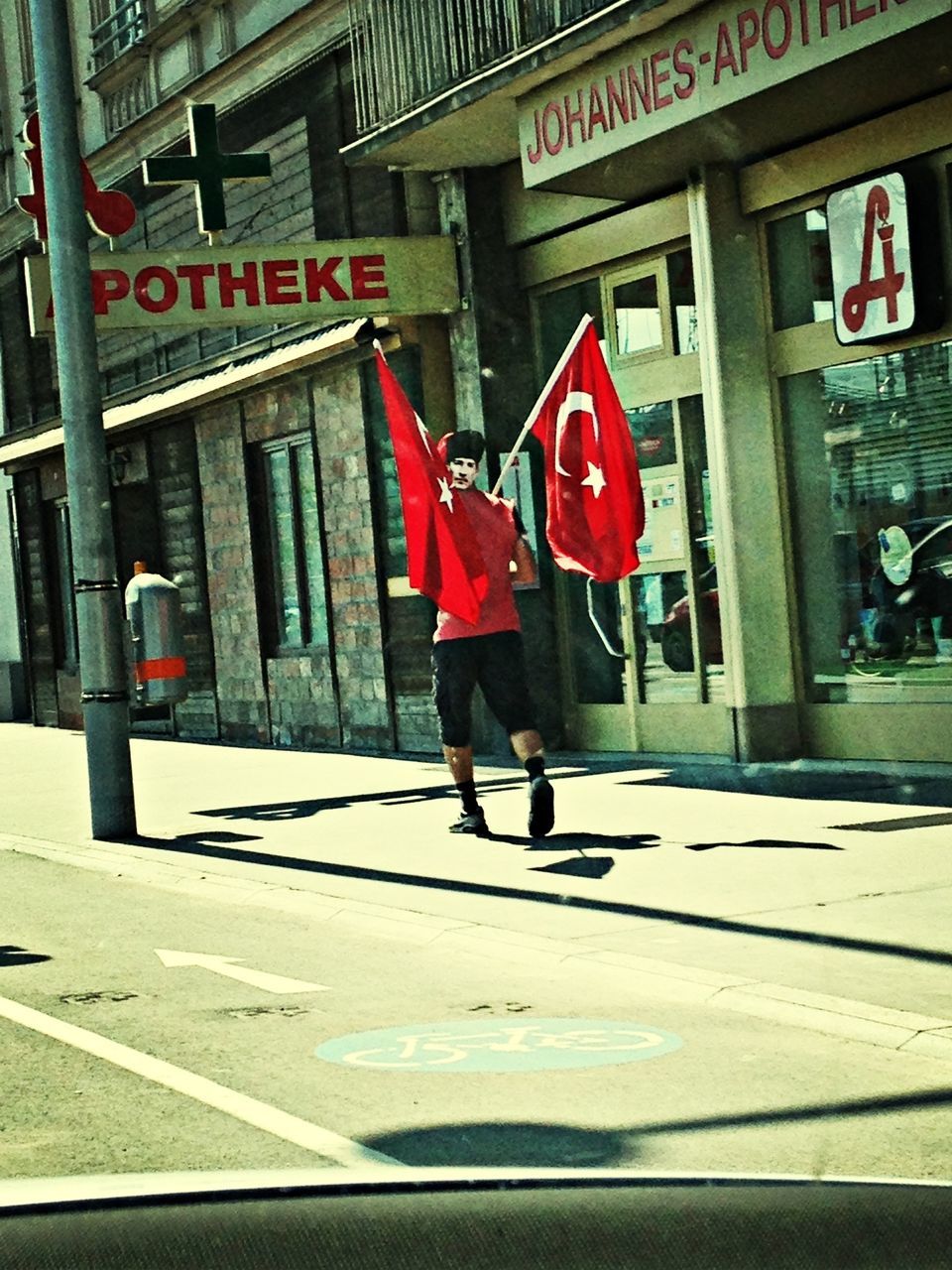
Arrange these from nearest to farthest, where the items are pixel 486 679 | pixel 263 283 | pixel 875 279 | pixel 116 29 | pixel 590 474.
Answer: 1. pixel 486 679
2. pixel 590 474
3. pixel 875 279
4. pixel 263 283
5. pixel 116 29

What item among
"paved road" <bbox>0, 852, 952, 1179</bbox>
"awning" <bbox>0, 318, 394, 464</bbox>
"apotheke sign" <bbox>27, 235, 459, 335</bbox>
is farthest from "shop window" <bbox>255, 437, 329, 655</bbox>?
"paved road" <bbox>0, 852, 952, 1179</bbox>

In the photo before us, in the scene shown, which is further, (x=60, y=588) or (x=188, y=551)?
(x=60, y=588)

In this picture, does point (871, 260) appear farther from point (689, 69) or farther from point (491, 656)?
point (491, 656)

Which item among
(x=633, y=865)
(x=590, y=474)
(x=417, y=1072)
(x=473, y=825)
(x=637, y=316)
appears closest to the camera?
(x=417, y=1072)

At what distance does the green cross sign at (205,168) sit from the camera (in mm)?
15289

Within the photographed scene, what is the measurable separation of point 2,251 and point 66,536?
12.6 ft

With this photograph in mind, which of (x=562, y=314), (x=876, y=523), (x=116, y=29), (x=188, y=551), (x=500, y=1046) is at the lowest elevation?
(x=500, y=1046)

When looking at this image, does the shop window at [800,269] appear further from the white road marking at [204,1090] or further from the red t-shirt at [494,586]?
the white road marking at [204,1090]

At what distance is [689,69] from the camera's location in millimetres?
11539

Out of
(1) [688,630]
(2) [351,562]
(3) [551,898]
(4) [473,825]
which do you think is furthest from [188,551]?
(3) [551,898]

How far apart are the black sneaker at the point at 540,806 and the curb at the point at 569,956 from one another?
1.44 meters

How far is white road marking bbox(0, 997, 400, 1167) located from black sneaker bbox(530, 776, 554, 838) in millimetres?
3866

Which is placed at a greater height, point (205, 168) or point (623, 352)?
point (205, 168)

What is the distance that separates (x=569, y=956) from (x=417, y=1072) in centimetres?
167
